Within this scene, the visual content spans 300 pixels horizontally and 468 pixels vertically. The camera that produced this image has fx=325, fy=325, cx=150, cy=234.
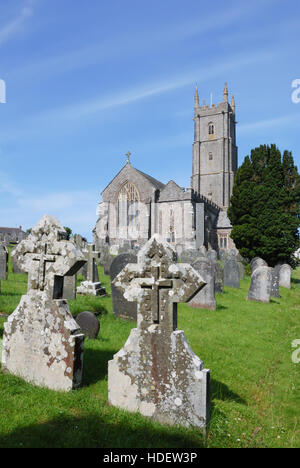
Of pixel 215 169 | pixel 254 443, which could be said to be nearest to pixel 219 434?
pixel 254 443

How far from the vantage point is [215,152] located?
52.5 meters

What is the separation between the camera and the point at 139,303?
350 cm

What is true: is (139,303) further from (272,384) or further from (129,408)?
(272,384)

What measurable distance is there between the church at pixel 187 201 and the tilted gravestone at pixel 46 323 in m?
29.3

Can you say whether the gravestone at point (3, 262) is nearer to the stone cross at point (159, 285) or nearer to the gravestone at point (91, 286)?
the gravestone at point (91, 286)

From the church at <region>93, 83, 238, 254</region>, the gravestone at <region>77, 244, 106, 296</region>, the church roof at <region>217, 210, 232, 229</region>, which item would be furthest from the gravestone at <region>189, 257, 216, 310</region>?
the church roof at <region>217, 210, 232, 229</region>

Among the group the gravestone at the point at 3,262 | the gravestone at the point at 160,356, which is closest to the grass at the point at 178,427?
the gravestone at the point at 160,356

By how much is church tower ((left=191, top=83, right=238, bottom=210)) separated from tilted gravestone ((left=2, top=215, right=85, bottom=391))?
47.5m

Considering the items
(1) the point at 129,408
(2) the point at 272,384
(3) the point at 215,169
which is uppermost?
(3) the point at 215,169

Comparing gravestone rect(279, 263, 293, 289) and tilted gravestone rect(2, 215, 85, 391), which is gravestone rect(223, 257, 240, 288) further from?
tilted gravestone rect(2, 215, 85, 391)

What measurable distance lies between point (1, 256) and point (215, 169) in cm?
4517

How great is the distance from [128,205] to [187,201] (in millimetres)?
8435

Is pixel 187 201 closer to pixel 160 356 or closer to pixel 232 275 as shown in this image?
pixel 232 275

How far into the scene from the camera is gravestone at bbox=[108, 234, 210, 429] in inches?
126
